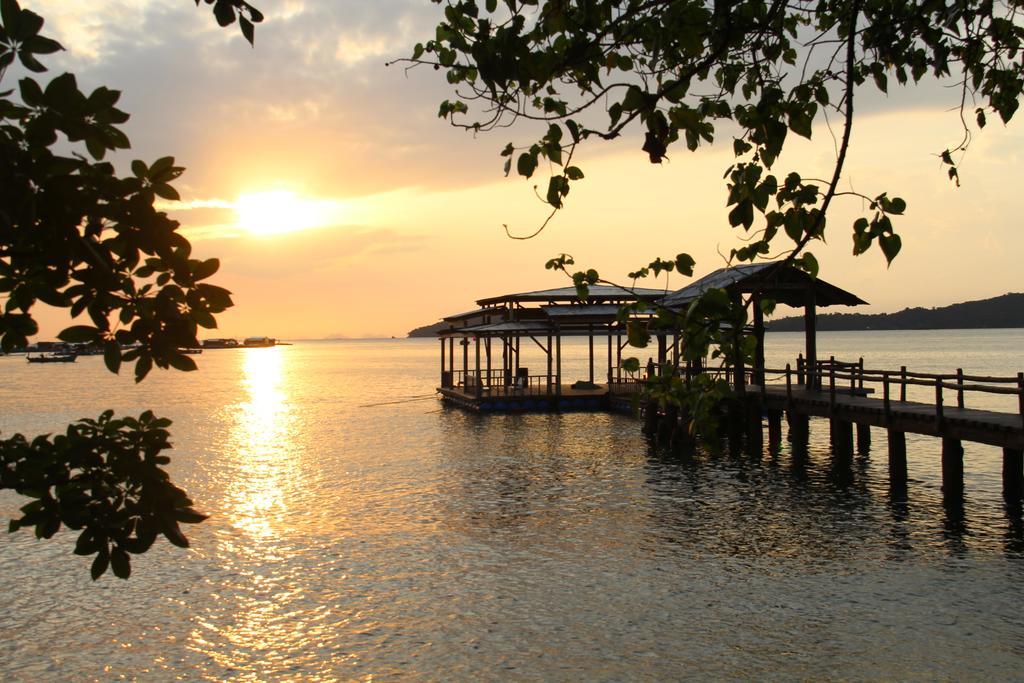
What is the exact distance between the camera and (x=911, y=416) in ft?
63.1

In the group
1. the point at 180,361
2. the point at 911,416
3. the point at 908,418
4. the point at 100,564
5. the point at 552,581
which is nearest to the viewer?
the point at 180,361

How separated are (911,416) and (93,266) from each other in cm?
1945

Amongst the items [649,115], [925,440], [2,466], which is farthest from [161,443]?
[925,440]

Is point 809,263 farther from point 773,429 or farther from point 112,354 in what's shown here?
point 773,429

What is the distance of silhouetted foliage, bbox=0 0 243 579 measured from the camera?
9.04 ft

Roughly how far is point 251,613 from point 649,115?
10.7 meters

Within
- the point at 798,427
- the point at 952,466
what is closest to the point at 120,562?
the point at 952,466

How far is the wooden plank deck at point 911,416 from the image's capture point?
16344mm

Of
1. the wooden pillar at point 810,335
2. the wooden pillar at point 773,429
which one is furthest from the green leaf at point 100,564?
the wooden pillar at point 773,429

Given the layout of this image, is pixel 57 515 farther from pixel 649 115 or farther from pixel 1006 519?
pixel 1006 519

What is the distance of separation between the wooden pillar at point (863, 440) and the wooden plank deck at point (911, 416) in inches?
63.8

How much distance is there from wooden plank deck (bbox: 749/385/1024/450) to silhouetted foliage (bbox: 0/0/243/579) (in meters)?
16.3

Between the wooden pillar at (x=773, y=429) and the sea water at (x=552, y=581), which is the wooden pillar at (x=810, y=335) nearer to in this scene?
the wooden pillar at (x=773, y=429)

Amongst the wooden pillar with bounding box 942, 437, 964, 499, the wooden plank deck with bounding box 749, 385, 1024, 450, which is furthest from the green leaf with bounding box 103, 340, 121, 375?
the wooden pillar with bounding box 942, 437, 964, 499
